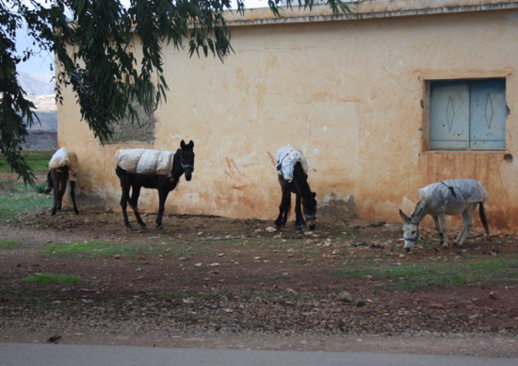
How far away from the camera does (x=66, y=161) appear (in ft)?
49.4

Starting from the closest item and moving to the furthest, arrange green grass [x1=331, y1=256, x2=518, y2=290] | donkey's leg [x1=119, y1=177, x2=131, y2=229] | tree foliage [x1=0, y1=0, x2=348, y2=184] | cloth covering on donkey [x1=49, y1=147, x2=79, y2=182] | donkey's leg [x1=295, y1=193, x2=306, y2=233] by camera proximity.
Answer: tree foliage [x1=0, y1=0, x2=348, y2=184]
green grass [x1=331, y1=256, x2=518, y2=290]
donkey's leg [x1=295, y1=193, x2=306, y2=233]
donkey's leg [x1=119, y1=177, x2=131, y2=229]
cloth covering on donkey [x1=49, y1=147, x2=79, y2=182]

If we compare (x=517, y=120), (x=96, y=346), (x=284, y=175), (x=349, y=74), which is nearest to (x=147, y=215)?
(x=284, y=175)

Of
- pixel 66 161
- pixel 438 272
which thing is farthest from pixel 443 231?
pixel 66 161

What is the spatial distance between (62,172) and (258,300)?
9.26m

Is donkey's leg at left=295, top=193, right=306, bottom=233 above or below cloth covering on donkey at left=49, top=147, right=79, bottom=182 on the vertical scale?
below

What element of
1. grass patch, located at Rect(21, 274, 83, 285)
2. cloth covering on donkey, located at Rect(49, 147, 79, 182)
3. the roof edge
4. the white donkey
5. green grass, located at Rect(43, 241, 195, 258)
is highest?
the roof edge

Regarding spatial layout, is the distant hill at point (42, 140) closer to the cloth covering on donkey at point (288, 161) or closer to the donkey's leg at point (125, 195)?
the donkey's leg at point (125, 195)

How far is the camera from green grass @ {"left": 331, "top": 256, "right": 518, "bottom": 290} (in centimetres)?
783

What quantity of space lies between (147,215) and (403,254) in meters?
6.74

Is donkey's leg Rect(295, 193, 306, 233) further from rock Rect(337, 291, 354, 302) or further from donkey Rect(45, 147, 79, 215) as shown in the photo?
donkey Rect(45, 147, 79, 215)

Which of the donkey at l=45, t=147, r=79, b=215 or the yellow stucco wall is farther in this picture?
the donkey at l=45, t=147, r=79, b=215

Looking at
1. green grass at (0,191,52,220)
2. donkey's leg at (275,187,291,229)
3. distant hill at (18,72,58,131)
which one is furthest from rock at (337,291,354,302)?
distant hill at (18,72,58,131)

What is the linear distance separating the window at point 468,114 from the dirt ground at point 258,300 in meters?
1.80

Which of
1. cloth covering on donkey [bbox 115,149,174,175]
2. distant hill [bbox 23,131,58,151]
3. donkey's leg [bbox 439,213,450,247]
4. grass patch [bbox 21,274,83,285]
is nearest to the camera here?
grass patch [bbox 21,274,83,285]
